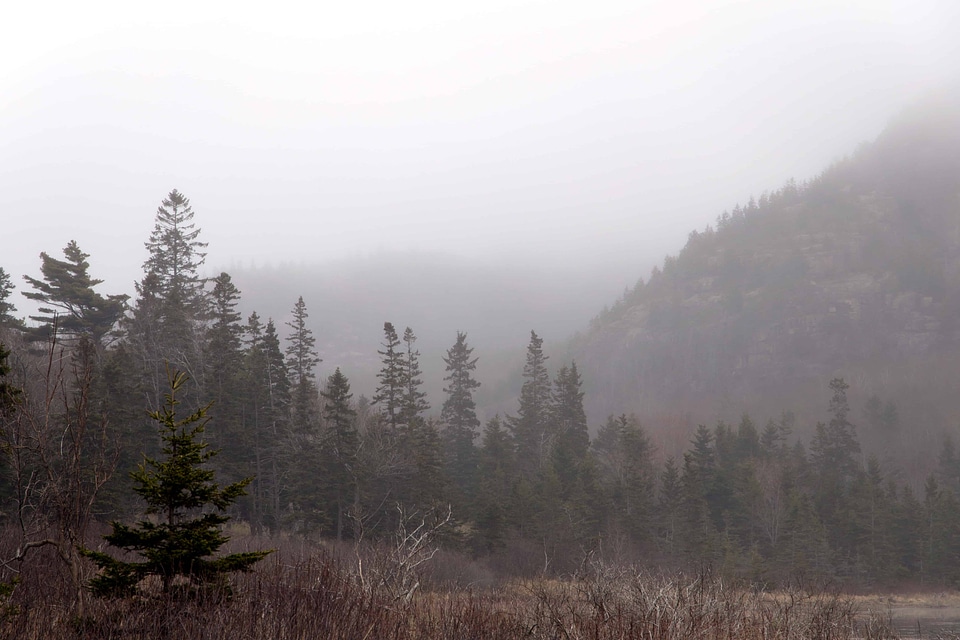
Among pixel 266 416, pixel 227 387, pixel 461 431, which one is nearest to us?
pixel 227 387

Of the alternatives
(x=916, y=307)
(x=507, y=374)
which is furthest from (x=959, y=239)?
Answer: (x=507, y=374)

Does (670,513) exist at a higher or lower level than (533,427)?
lower

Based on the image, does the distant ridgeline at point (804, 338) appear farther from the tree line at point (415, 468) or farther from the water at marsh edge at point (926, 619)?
the water at marsh edge at point (926, 619)

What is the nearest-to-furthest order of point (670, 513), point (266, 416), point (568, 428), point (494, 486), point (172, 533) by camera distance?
point (172, 533) < point (266, 416) < point (494, 486) < point (670, 513) < point (568, 428)

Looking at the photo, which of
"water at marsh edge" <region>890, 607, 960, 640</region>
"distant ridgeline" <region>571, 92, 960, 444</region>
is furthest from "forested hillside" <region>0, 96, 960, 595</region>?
"distant ridgeline" <region>571, 92, 960, 444</region>

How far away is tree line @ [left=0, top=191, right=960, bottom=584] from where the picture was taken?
44.2m

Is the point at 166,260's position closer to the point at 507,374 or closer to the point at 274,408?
the point at 274,408

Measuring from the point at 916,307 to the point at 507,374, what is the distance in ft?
370

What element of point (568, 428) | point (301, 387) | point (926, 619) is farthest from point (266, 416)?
point (926, 619)

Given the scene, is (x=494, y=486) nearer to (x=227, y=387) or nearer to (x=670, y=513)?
(x=670, y=513)

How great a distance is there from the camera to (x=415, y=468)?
4828 centimetres

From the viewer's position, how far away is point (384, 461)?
47375mm

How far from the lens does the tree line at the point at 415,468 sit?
44.2 meters

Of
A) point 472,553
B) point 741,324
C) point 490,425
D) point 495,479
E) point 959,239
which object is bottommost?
point 472,553
